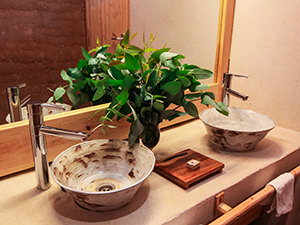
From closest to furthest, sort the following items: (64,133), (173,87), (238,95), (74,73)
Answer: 1. (64,133)
2. (173,87)
3. (74,73)
4. (238,95)

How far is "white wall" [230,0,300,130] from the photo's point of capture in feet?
4.51

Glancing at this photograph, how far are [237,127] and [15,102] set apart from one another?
3.28 ft

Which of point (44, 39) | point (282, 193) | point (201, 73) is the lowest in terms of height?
point (282, 193)

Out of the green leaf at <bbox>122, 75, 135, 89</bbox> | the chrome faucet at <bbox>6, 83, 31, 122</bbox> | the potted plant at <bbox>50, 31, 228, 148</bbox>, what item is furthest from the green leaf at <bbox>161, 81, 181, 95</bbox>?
the chrome faucet at <bbox>6, 83, 31, 122</bbox>

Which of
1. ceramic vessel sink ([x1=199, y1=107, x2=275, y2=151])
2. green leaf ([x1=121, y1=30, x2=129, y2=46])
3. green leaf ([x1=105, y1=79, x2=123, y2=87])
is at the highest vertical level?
green leaf ([x1=121, y1=30, x2=129, y2=46])

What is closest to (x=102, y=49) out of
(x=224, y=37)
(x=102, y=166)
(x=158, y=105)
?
(x=158, y=105)

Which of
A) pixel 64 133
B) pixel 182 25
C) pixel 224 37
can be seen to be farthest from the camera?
pixel 224 37

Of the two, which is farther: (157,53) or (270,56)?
(270,56)

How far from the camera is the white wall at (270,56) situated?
1375 millimetres

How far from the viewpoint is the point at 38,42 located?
905mm

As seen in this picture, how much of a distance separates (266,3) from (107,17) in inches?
35.7

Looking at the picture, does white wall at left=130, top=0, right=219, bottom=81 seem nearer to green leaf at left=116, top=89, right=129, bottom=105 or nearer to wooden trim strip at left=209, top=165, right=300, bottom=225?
green leaf at left=116, top=89, right=129, bottom=105

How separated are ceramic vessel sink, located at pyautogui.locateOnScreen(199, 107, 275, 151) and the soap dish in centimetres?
13

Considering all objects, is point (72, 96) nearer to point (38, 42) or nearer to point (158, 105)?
point (38, 42)
